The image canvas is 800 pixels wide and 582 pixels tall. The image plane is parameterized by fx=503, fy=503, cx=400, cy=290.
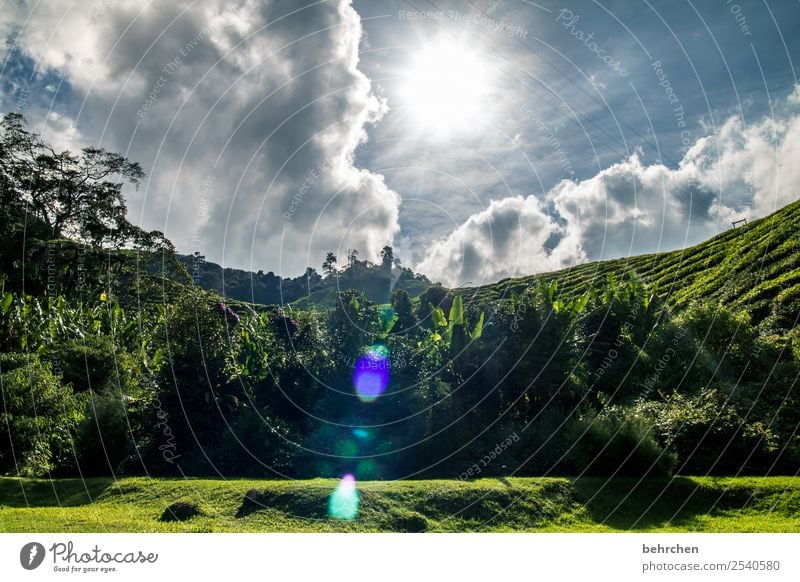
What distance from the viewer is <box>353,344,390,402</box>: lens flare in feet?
68.3

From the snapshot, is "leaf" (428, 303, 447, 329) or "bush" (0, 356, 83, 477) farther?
"leaf" (428, 303, 447, 329)

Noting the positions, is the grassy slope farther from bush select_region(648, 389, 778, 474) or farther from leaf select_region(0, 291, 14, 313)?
leaf select_region(0, 291, 14, 313)

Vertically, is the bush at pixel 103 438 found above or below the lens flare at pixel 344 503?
above

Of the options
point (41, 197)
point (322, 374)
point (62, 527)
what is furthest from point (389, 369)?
point (41, 197)

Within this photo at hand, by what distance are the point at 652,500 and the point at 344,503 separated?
26.4ft

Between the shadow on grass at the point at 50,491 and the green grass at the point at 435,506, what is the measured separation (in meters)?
0.04

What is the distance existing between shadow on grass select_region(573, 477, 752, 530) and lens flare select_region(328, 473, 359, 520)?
597 cm

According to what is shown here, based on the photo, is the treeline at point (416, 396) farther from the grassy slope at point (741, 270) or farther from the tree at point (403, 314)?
the grassy slope at point (741, 270)

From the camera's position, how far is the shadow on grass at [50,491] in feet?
44.8

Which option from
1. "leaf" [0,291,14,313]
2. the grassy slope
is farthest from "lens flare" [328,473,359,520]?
"leaf" [0,291,14,313]

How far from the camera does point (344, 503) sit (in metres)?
12.1

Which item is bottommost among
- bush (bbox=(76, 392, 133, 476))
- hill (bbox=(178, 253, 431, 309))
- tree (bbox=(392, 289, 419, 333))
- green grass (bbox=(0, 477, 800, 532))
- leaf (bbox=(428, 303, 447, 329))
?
green grass (bbox=(0, 477, 800, 532))
